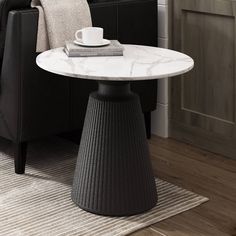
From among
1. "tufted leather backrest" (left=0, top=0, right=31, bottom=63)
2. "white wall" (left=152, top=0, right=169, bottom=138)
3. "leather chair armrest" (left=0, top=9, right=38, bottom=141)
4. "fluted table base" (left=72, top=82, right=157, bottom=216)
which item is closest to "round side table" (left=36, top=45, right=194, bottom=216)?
"fluted table base" (left=72, top=82, right=157, bottom=216)

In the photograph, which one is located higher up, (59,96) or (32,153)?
(59,96)

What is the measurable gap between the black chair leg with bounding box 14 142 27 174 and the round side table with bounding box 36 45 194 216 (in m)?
0.46

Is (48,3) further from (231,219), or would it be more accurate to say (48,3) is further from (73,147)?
(231,219)

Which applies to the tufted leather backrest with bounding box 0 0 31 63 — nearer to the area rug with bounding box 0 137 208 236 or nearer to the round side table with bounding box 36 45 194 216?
the round side table with bounding box 36 45 194 216

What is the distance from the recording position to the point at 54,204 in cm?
254

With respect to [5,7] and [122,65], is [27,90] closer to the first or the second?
[5,7]

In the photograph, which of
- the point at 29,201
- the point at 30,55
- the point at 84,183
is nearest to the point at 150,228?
the point at 84,183

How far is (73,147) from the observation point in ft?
10.6

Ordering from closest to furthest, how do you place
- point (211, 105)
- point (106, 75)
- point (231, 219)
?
point (106, 75), point (231, 219), point (211, 105)

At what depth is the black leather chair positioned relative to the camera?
2699mm

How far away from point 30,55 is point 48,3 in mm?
238

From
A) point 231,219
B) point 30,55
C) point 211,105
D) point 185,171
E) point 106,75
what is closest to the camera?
point 106,75

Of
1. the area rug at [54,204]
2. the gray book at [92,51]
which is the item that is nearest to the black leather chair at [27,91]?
the area rug at [54,204]

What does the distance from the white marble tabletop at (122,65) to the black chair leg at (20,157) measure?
0.48m
